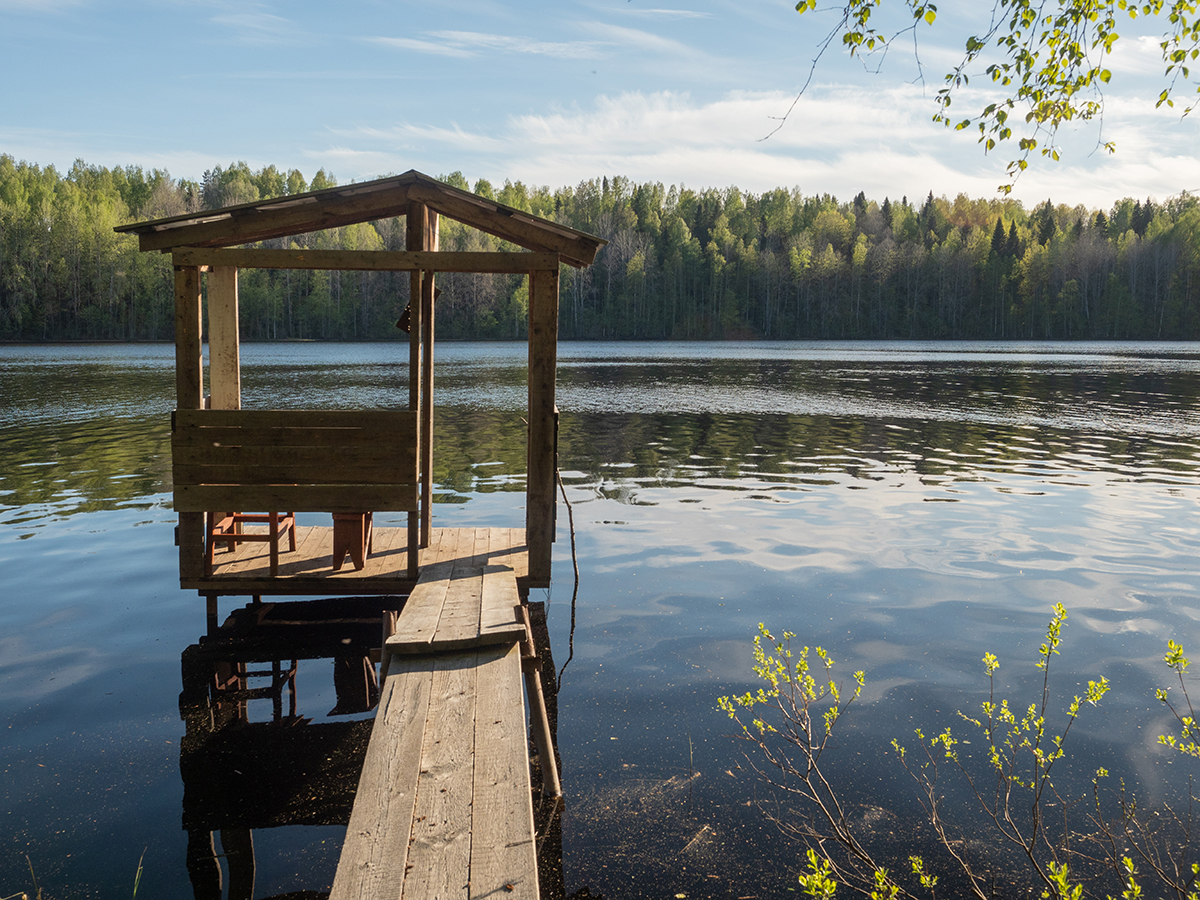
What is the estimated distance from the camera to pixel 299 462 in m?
7.74

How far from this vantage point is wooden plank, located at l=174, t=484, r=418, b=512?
769 cm

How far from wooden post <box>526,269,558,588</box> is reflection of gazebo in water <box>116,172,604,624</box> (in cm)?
1

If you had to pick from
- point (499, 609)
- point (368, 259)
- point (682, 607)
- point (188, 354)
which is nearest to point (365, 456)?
point (368, 259)

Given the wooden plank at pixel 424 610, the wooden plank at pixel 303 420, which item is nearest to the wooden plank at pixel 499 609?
the wooden plank at pixel 424 610

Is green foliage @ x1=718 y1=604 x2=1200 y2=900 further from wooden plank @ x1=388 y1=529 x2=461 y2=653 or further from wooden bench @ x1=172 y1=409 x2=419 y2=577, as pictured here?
wooden bench @ x1=172 y1=409 x2=419 y2=577

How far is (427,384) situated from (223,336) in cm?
229

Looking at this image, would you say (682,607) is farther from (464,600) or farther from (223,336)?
(223,336)

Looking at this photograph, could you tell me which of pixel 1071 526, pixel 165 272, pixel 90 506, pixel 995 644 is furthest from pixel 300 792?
pixel 165 272

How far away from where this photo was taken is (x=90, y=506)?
46.8 ft

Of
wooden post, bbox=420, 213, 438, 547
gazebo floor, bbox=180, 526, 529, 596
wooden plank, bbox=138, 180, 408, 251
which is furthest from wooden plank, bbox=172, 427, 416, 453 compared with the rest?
wooden plank, bbox=138, 180, 408, 251

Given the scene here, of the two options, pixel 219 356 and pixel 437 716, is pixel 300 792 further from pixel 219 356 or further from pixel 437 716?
pixel 219 356

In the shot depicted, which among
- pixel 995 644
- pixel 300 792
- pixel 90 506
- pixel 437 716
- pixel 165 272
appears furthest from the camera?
pixel 165 272

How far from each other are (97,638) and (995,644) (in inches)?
339

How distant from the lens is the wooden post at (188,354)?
7699 mm
